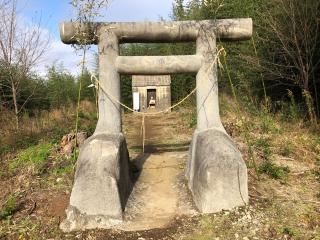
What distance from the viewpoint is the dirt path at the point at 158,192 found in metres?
5.08

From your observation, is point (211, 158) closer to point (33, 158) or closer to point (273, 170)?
point (273, 170)

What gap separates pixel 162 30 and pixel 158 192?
2332 millimetres

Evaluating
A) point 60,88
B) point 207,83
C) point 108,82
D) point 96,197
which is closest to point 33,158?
point 108,82

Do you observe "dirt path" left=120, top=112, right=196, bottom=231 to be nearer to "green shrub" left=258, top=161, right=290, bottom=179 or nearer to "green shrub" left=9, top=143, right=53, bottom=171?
"green shrub" left=258, top=161, right=290, bottom=179

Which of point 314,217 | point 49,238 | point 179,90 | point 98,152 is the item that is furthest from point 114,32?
point 179,90

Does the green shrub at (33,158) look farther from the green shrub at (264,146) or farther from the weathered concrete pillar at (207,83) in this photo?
the green shrub at (264,146)

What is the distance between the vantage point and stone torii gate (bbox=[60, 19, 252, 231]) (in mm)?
5188

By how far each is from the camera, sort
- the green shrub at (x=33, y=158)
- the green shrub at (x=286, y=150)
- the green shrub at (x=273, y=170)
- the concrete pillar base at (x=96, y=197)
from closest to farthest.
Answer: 1. the concrete pillar base at (x=96, y=197)
2. the green shrub at (x=273, y=170)
3. the green shrub at (x=33, y=158)
4. the green shrub at (x=286, y=150)

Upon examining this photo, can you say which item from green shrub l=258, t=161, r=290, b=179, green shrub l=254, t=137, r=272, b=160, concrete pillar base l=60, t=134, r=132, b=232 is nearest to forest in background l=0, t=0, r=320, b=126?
green shrub l=254, t=137, r=272, b=160

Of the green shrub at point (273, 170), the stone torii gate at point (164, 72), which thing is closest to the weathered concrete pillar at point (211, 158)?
the stone torii gate at point (164, 72)

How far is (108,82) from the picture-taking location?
596 centimetres

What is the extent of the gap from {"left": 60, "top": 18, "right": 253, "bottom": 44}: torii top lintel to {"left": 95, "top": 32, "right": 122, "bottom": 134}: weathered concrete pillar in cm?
12

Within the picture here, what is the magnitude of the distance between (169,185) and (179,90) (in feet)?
53.7

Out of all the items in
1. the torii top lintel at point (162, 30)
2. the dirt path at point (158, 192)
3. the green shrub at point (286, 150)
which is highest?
the torii top lintel at point (162, 30)
